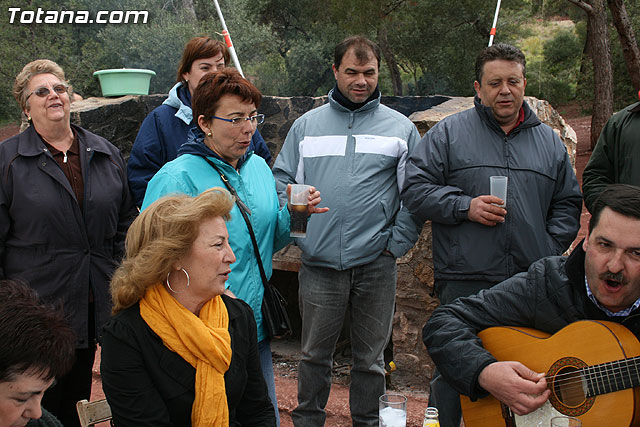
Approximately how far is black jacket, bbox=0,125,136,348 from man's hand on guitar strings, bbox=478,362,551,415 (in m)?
1.97

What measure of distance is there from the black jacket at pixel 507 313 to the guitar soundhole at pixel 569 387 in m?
0.22

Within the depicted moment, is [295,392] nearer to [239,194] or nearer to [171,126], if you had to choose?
[171,126]

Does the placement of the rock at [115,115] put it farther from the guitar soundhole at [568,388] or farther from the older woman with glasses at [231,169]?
the guitar soundhole at [568,388]

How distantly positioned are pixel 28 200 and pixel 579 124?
16.9 m

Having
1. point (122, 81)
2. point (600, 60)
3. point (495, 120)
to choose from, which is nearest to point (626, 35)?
point (600, 60)

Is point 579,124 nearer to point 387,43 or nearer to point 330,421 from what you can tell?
point 387,43

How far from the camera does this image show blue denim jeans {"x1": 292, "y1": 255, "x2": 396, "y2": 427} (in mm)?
3643

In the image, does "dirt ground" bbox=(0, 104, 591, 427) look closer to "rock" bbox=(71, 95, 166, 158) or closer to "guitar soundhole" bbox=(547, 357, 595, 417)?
"guitar soundhole" bbox=(547, 357, 595, 417)

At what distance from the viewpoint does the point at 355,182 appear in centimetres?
361

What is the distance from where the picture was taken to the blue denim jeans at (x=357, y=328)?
12.0 feet

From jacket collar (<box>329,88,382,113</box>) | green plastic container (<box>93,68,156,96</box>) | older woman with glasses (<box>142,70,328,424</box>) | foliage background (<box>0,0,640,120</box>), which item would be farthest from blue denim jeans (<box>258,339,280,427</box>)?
foliage background (<box>0,0,640,120</box>)

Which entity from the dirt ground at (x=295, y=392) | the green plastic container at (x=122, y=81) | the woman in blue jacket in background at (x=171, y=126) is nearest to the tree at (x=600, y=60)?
the green plastic container at (x=122, y=81)

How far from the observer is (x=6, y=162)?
3.18 meters

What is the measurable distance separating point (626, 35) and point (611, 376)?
10.0 metres
